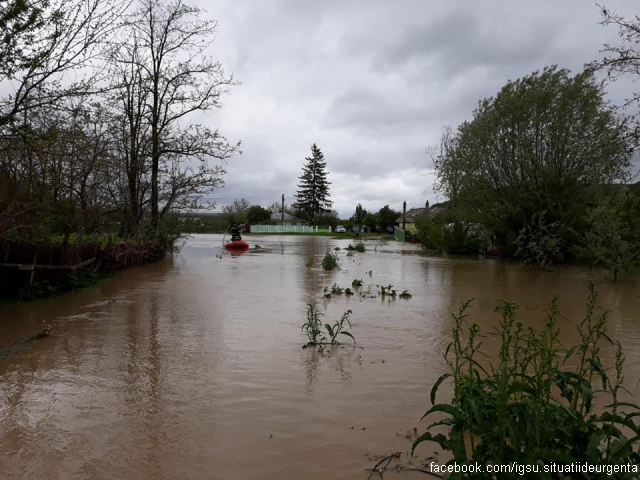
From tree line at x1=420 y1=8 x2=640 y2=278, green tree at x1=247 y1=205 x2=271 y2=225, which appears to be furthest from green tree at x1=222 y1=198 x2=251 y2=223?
tree line at x1=420 y1=8 x2=640 y2=278

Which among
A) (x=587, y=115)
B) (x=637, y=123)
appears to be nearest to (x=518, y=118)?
(x=587, y=115)

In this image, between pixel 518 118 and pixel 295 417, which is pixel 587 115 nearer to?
pixel 518 118

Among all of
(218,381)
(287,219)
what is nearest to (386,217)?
(287,219)

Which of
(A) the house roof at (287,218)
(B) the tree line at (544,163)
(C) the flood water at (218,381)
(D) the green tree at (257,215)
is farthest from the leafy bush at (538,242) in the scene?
(A) the house roof at (287,218)

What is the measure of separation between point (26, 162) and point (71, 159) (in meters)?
1.20

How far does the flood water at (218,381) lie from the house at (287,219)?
6400 cm

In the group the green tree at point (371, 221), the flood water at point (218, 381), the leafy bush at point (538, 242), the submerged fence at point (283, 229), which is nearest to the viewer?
the flood water at point (218, 381)

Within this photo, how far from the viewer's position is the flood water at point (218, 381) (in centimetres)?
347

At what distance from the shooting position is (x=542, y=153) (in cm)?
2084

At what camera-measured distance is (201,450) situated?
11.7 ft

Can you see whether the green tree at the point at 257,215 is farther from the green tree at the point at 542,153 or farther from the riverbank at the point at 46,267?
the riverbank at the point at 46,267

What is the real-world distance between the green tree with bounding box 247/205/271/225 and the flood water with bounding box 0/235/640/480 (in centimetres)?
6028

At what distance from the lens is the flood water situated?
136 inches

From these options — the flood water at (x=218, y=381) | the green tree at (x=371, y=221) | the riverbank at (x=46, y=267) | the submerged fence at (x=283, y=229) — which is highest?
the green tree at (x=371, y=221)
